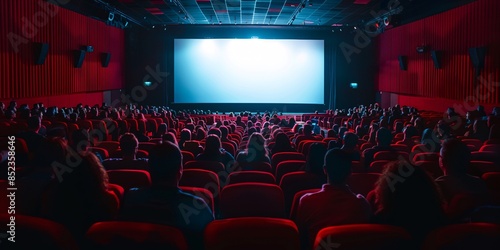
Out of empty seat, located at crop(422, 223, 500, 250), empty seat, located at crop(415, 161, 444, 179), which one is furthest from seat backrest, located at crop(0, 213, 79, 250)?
empty seat, located at crop(415, 161, 444, 179)

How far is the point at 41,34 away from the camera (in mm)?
17922

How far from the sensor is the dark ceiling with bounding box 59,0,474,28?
19.9m

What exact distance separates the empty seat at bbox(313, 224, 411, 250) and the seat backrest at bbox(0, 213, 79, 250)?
1156 mm

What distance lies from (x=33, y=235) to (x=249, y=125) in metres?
12.1

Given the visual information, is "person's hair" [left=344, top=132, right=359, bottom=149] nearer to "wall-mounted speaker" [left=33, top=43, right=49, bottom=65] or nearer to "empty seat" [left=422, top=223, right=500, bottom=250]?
"empty seat" [left=422, top=223, right=500, bottom=250]

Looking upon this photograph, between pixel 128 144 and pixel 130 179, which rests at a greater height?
pixel 128 144

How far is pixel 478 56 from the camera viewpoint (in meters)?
16.5

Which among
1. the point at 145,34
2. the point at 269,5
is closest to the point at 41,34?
the point at 269,5

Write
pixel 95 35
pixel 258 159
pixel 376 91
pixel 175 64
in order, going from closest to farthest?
pixel 258 159 → pixel 95 35 → pixel 175 64 → pixel 376 91

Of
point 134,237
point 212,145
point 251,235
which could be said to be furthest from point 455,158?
point 212,145

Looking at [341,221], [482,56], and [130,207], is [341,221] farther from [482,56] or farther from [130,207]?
[482,56]

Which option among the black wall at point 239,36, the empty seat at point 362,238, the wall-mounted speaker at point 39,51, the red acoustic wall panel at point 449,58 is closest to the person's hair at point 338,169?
the empty seat at point 362,238

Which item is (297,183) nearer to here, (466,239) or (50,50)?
(466,239)

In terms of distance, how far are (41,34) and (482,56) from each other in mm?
15228
